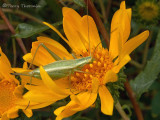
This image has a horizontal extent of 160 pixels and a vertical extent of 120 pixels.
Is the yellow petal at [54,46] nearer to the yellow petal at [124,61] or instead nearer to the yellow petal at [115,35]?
the yellow petal at [115,35]

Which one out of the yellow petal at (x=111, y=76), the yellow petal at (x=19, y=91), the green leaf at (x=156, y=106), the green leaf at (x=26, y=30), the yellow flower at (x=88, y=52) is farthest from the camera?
the green leaf at (x=156, y=106)

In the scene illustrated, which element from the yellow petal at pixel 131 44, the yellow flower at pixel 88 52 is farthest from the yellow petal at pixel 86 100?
the yellow petal at pixel 131 44

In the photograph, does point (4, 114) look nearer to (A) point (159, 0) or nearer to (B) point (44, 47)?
(B) point (44, 47)

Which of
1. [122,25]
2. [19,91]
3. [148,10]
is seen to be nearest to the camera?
[122,25]

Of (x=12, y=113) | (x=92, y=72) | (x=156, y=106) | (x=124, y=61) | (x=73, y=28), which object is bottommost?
(x=156, y=106)

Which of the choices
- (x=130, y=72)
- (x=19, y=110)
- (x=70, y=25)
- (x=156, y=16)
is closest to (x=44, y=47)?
(x=70, y=25)

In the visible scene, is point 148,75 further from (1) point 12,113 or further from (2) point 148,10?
(1) point 12,113

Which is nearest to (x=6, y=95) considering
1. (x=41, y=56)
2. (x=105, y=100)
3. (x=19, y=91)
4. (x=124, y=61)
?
(x=19, y=91)
